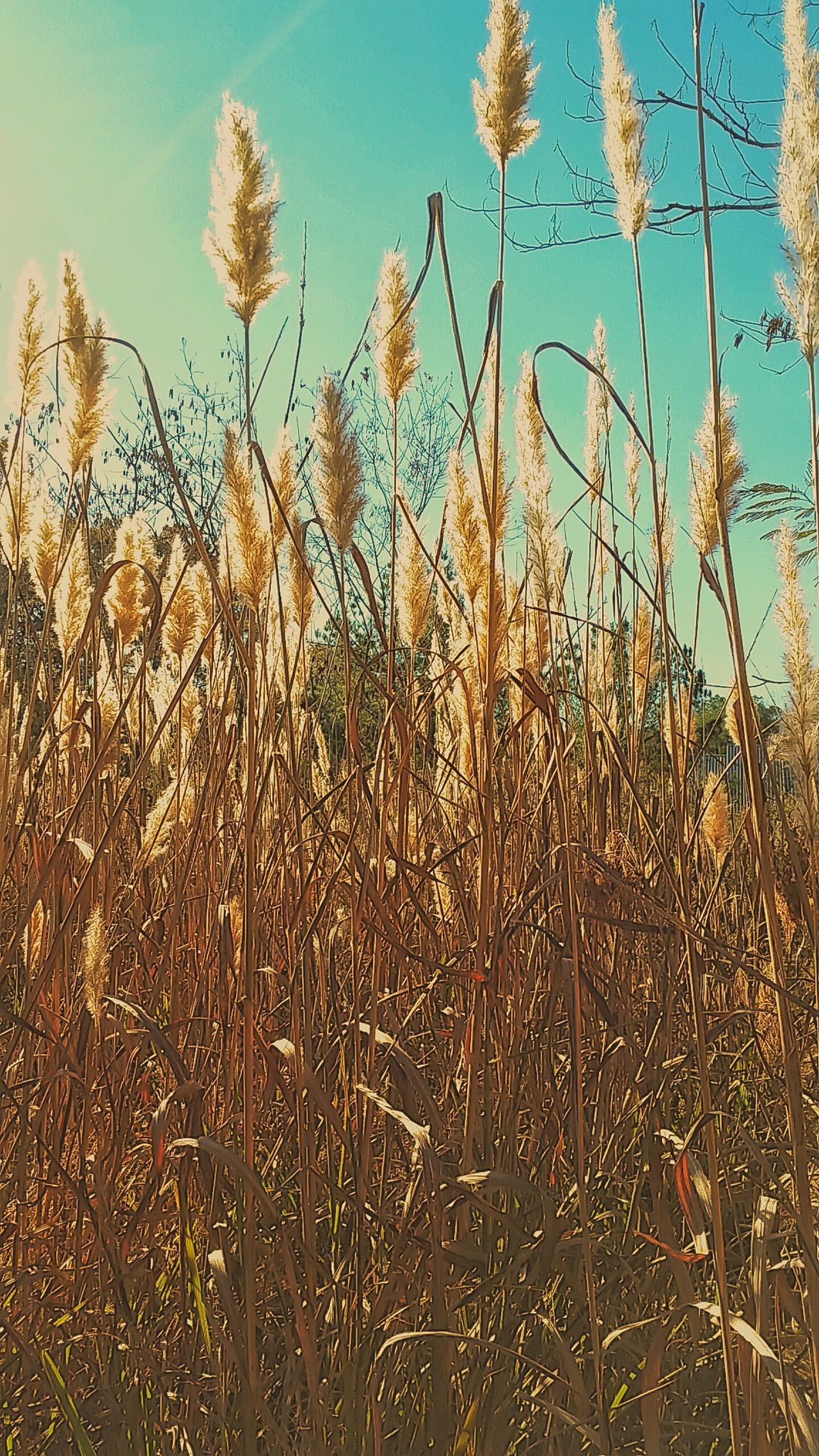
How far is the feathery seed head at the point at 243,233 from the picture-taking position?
3.16ft

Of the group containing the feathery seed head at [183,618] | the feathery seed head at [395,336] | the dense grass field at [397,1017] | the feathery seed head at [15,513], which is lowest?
the dense grass field at [397,1017]

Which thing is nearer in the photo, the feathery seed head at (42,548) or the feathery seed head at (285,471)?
the feathery seed head at (285,471)

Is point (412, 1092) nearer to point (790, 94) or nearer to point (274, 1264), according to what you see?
point (274, 1264)

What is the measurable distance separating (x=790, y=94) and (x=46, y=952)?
4.04ft

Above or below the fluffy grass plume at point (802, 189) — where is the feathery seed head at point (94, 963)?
below

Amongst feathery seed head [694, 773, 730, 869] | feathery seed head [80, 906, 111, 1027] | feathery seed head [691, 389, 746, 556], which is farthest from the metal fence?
feathery seed head [80, 906, 111, 1027]

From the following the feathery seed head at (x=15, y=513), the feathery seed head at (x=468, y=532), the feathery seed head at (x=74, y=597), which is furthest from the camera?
the feathery seed head at (x=74, y=597)

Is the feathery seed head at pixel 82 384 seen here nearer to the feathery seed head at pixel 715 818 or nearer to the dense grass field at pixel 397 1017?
the dense grass field at pixel 397 1017

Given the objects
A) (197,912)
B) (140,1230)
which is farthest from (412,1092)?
(197,912)

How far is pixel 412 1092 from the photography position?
43.8 inches

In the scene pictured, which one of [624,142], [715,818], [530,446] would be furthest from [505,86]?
[715,818]

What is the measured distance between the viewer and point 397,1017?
1219 mm

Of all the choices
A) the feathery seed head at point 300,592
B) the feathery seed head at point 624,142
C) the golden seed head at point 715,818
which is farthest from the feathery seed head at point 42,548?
the golden seed head at point 715,818

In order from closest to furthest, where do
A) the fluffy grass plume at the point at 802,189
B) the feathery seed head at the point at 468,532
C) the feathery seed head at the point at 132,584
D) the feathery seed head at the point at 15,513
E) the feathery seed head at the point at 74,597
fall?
the fluffy grass plume at the point at 802,189
the feathery seed head at the point at 468,532
the feathery seed head at the point at 15,513
the feathery seed head at the point at 132,584
the feathery seed head at the point at 74,597
